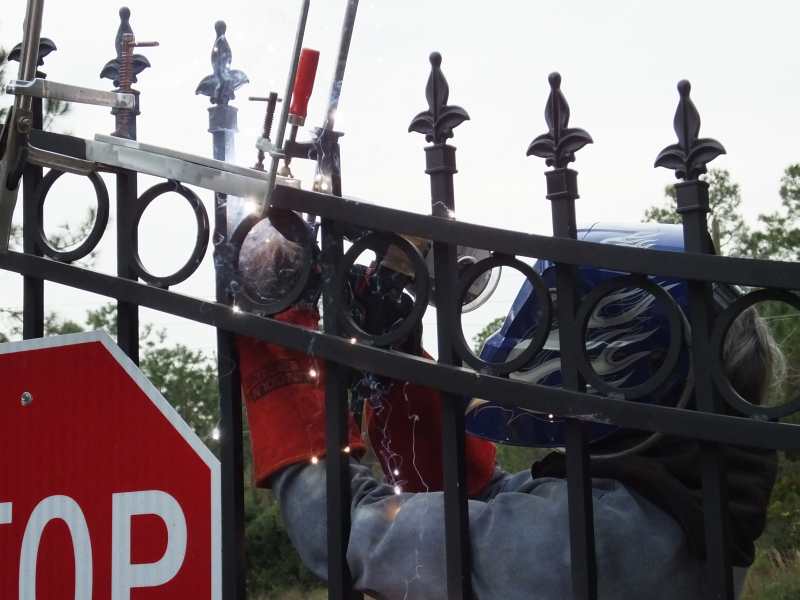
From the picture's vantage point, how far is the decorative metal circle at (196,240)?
2006mm

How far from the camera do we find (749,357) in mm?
1810

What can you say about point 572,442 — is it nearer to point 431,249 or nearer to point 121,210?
point 431,249

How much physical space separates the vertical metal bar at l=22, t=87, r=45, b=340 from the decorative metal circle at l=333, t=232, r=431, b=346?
0.73m

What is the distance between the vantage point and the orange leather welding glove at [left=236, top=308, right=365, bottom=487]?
6.18 feet

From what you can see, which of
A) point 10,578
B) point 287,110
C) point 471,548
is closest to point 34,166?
point 287,110

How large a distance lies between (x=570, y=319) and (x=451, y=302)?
0.67 ft

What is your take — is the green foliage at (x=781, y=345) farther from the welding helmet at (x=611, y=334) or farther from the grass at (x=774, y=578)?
the welding helmet at (x=611, y=334)

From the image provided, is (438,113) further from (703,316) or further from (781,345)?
(781,345)

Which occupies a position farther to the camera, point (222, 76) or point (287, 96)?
point (222, 76)

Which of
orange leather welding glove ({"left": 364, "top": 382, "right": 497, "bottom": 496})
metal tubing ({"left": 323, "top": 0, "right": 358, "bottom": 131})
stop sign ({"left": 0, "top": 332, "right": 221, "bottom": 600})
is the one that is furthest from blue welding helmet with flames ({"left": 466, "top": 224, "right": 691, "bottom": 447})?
stop sign ({"left": 0, "top": 332, "right": 221, "bottom": 600})

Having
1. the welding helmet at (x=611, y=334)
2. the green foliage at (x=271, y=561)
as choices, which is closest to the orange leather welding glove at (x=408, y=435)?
the welding helmet at (x=611, y=334)

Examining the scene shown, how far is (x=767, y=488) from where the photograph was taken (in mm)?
1773

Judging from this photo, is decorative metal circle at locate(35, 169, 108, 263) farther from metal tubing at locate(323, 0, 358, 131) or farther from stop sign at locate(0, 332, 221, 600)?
metal tubing at locate(323, 0, 358, 131)

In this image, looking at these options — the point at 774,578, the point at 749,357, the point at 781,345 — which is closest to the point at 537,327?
the point at 749,357
